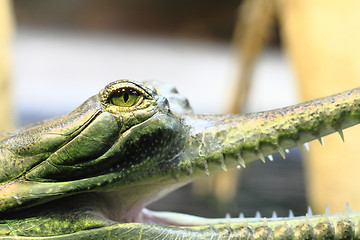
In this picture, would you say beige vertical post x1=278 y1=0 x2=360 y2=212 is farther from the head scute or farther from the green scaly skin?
the head scute

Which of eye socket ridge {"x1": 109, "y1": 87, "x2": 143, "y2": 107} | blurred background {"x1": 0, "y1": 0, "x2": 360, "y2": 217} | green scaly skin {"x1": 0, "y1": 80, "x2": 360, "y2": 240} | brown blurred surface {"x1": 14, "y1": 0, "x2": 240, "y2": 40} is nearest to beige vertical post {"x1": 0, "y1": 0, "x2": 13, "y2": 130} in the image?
green scaly skin {"x1": 0, "y1": 80, "x2": 360, "y2": 240}

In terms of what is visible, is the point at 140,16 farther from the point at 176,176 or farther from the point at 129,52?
the point at 176,176

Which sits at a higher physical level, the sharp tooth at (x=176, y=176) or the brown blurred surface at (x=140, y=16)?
the brown blurred surface at (x=140, y=16)

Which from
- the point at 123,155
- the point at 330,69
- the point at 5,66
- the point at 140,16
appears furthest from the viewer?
the point at 140,16

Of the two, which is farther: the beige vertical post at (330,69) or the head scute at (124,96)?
the beige vertical post at (330,69)

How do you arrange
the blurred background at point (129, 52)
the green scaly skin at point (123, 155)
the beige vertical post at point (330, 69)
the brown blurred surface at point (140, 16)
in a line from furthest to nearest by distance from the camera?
the brown blurred surface at point (140, 16) < the blurred background at point (129, 52) < the beige vertical post at point (330, 69) < the green scaly skin at point (123, 155)

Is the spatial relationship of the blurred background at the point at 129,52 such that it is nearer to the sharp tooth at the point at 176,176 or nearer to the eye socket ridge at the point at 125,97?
the sharp tooth at the point at 176,176

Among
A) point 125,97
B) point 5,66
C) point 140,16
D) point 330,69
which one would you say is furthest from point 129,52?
point 125,97

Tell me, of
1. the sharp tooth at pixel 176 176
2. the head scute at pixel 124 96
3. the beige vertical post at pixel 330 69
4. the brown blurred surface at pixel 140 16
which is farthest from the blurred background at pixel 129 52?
the head scute at pixel 124 96
